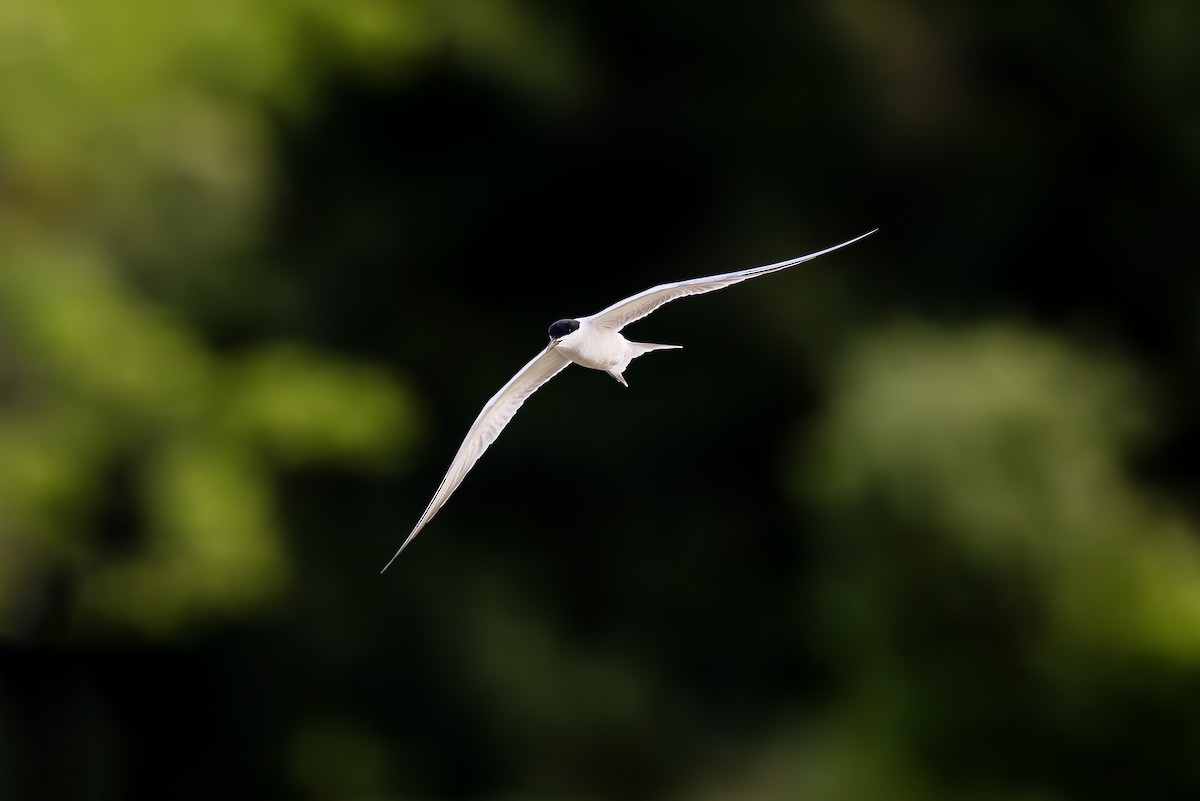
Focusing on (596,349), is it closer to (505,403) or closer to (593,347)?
(593,347)

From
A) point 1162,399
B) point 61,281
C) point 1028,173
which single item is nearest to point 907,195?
point 1028,173

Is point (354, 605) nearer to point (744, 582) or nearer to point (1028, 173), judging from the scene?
point (744, 582)

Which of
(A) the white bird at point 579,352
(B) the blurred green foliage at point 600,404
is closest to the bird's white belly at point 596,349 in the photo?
(A) the white bird at point 579,352

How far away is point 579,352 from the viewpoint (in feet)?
7.96

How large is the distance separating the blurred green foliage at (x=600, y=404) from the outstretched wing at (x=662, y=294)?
436 centimetres

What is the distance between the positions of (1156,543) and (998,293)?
3.04 metres

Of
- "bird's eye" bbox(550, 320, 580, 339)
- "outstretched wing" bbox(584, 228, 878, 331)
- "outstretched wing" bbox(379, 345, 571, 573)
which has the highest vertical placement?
"bird's eye" bbox(550, 320, 580, 339)

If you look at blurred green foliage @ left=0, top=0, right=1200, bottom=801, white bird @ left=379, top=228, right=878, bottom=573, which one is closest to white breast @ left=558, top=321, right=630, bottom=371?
white bird @ left=379, top=228, right=878, bottom=573

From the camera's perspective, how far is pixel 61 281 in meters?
6.60

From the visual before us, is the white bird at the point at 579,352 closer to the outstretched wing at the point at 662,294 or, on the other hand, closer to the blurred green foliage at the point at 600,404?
the outstretched wing at the point at 662,294

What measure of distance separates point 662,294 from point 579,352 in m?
0.13

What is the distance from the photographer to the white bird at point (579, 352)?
2350 millimetres

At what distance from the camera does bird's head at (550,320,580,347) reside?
2.47m

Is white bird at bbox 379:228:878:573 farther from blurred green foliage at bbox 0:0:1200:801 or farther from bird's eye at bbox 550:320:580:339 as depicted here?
blurred green foliage at bbox 0:0:1200:801
